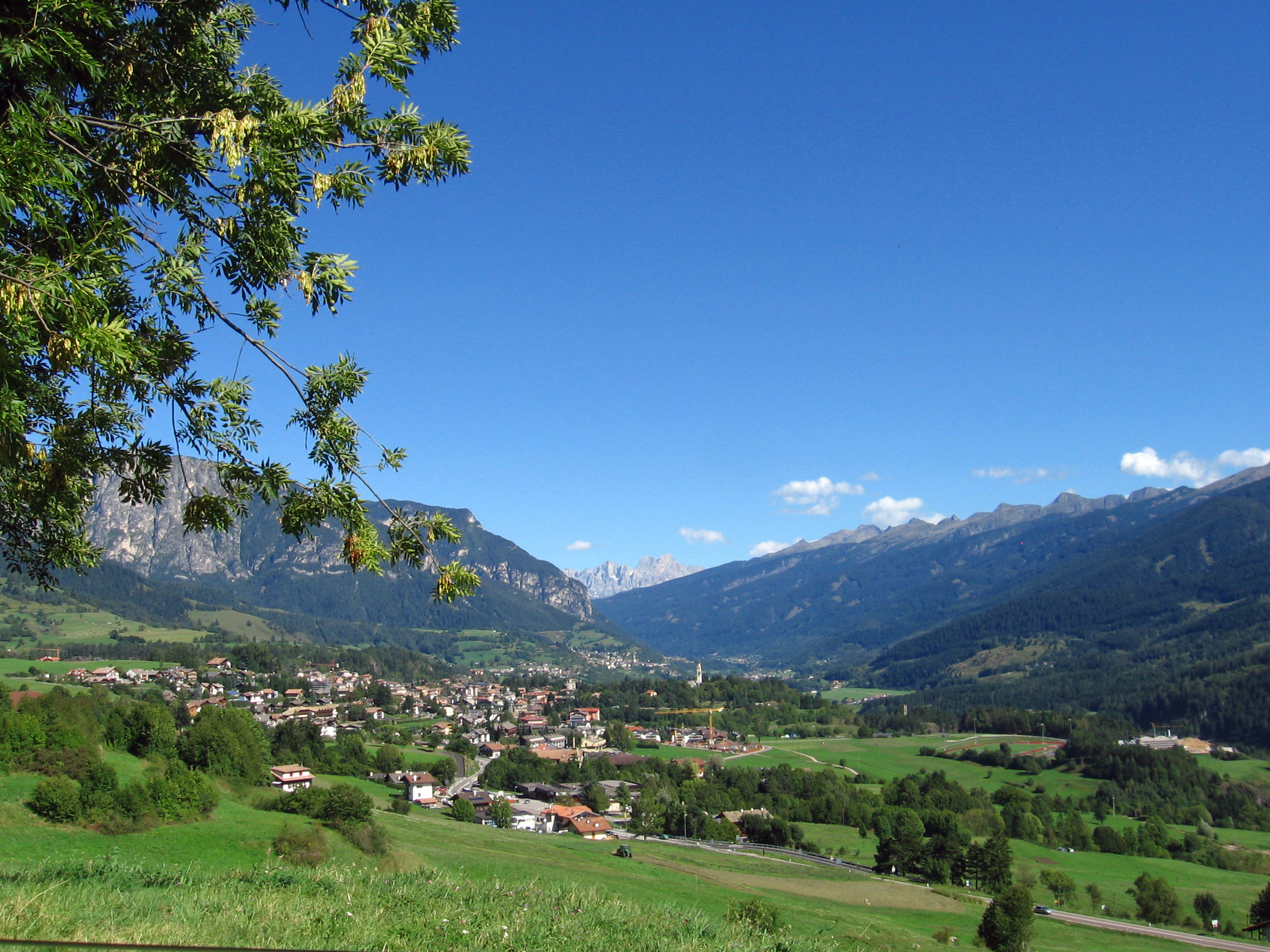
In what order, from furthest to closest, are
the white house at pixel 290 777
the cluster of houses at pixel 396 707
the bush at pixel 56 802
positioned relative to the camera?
1. the cluster of houses at pixel 396 707
2. the white house at pixel 290 777
3. the bush at pixel 56 802

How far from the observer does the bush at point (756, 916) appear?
27.7 feet

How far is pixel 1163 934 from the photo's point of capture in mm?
40750

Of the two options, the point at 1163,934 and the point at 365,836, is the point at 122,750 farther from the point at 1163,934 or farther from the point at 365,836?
the point at 1163,934

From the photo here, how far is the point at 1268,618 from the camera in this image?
18212 centimetres

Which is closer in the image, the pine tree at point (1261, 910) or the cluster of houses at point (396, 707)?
the pine tree at point (1261, 910)

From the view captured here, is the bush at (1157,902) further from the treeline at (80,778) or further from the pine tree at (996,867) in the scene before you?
the treeline at (80,778)

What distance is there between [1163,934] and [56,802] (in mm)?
49846

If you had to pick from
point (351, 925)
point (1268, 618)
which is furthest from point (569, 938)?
point (1268, 618)

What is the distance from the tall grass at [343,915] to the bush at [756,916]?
1509 millimetres

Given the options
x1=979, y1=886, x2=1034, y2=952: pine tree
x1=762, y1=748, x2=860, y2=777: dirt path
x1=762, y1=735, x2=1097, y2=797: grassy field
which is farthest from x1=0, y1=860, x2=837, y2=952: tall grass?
x1=762, y1=735, x2=1097, y2=797: grassy field

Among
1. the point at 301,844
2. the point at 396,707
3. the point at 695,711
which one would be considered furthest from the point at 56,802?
the point at 695,711

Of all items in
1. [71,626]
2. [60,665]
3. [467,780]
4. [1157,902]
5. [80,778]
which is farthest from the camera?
[71,626]

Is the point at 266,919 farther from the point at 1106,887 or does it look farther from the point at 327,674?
the point at 327,674

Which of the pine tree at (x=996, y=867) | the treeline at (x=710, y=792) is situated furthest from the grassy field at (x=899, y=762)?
the pine tree at (x=996, y=867)
